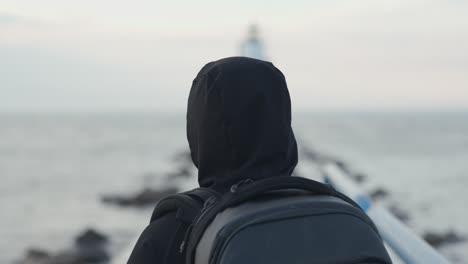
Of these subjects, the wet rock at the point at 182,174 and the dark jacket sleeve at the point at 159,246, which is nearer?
the dark jacket sleeve at the point at 159,246

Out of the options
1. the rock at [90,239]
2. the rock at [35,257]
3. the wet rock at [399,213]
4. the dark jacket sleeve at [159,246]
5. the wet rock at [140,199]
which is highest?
the dark jacket sleeve at [159,246]

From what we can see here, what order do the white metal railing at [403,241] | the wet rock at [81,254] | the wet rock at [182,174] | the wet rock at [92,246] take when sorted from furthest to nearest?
the wet rock at [182,174] → the wet rock at [92,246] → the wet rock at [81,254] → the white metal railing at [403,241]

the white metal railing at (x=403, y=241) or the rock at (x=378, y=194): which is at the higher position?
the white metal railing at (x=403, y=241)

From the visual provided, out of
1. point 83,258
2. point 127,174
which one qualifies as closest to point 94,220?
point 83,258

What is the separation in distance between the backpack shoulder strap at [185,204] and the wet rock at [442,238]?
15.6 m

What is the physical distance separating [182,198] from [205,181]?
4.7 inches

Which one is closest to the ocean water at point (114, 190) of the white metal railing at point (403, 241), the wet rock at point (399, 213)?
the wet rock at point (399, 213)

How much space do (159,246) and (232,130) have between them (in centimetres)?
36

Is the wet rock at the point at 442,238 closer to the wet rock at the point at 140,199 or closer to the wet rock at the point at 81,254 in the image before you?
the wet rock at the point at 81,254

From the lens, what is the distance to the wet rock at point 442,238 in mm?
16656

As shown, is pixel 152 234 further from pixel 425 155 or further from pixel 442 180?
pixel 425 155

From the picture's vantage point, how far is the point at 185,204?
1.80 meters

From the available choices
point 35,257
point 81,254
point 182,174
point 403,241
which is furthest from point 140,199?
point 403,241

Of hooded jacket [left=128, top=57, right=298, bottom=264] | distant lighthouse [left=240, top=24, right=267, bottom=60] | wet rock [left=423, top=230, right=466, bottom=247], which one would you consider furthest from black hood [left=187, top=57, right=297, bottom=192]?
wet rock [left=423, top=230, right=466, bottom=247]
